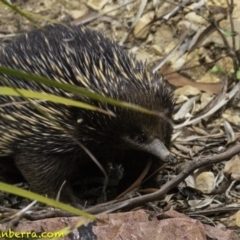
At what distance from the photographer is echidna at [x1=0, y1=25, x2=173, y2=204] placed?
3.26 m

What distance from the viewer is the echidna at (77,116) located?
10.7 ft

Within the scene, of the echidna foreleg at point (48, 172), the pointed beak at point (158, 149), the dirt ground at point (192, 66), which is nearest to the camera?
the pointed beak at point (158, 149)

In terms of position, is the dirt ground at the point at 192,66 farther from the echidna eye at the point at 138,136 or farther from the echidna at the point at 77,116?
the echidna eye at the point at 138,136

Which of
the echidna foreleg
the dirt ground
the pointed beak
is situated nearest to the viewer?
the pointed beak

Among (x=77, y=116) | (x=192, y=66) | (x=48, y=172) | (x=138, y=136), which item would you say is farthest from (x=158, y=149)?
(x=192, y=66)

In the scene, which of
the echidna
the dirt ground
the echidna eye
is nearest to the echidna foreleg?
the echidna

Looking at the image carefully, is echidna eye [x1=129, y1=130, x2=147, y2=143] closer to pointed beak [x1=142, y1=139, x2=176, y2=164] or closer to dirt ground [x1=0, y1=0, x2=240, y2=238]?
pointed beak [x1=142, y1=139, x2=176, y2=164]

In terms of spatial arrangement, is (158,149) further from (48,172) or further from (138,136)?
(48,172)

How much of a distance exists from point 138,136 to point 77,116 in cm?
31

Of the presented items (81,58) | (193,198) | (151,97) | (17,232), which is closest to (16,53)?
(81,58)

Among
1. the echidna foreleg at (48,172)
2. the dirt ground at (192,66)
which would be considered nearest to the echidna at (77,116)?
the echidna foreleg at (48,172)

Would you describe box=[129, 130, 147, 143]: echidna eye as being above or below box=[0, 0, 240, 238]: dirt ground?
above

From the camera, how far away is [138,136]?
3.28m

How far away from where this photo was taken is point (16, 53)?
3.56 metres
